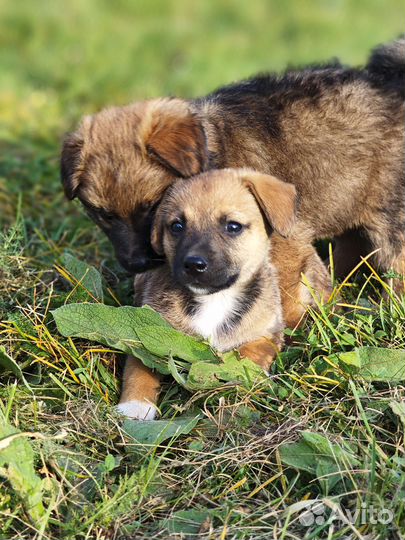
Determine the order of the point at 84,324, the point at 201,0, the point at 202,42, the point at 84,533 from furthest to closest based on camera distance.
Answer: the point at 201,0, the point at 202,42, the point at 84,324, the point at 84,533

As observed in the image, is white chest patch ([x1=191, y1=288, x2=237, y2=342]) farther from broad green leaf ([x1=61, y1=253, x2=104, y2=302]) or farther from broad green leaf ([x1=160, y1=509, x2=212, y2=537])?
broad green leaf ([x1=160, y1=509, x2=212, y2=537])

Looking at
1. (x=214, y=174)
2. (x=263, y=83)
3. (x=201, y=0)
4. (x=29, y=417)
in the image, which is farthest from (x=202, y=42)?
(x=29, y=417)

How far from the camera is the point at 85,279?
13.7ft

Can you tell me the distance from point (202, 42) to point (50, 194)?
16.4ft

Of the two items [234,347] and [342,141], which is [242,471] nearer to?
[234,347]

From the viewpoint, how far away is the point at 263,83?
446 cm

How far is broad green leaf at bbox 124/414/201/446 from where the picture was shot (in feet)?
10.5

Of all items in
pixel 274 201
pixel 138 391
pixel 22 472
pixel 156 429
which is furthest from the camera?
pixel 274 201

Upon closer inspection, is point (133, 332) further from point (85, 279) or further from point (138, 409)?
point (85, 279)

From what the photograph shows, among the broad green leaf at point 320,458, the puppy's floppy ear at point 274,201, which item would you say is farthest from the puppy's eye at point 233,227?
the broad green leaf at point 320,458

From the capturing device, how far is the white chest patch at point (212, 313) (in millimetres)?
3717

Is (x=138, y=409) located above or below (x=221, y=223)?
below

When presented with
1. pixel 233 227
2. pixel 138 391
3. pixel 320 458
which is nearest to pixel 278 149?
pixel 233 227

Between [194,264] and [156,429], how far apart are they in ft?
2.18
